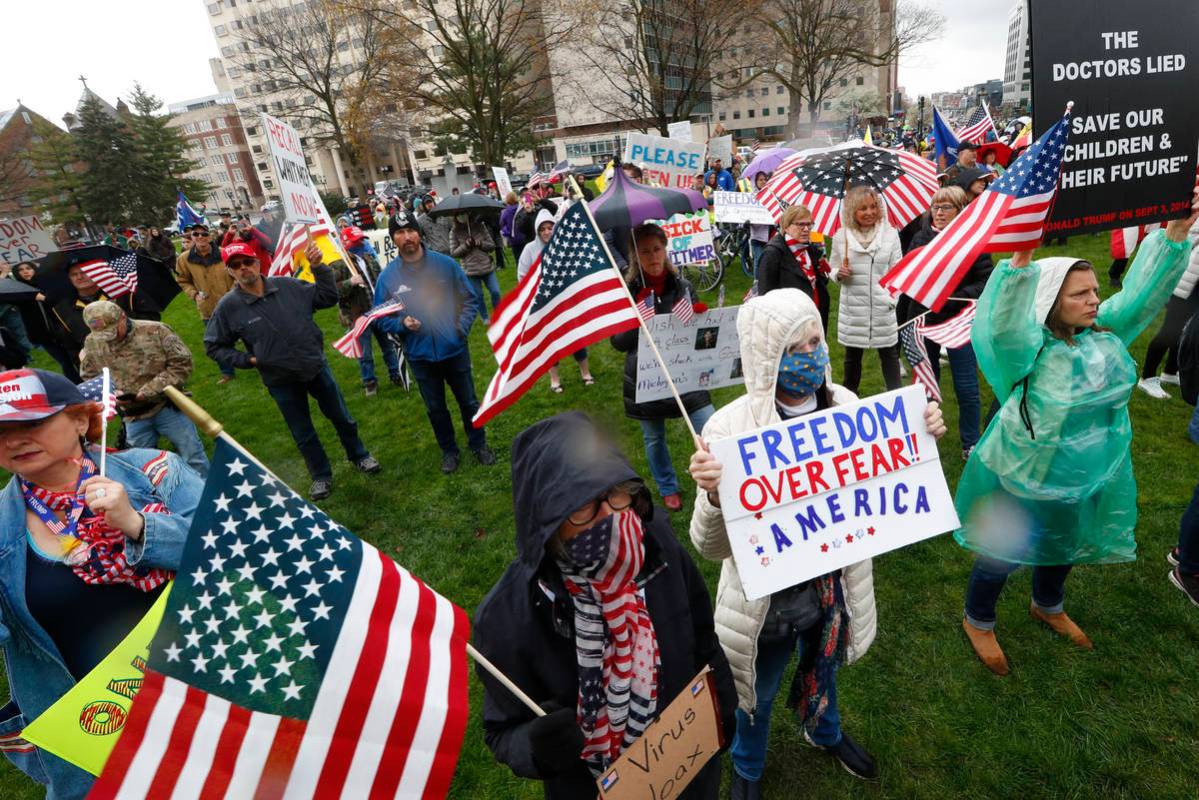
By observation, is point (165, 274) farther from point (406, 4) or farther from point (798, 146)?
point (406, 4)

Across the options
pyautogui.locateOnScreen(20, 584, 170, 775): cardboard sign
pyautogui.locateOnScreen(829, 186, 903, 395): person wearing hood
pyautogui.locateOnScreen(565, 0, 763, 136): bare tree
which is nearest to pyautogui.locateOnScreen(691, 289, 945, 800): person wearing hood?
pyautogui.locateOnScreen(20, 584, 170, 775): cardboard sign

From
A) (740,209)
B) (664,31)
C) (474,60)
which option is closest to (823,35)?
(664,31)

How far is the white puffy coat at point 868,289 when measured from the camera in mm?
5180

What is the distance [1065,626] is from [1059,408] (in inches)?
63.3

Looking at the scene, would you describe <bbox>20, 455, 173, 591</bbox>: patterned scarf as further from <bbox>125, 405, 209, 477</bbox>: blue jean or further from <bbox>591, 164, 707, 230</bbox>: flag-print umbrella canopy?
<bbox>591, 164, 707, 230</bbox>: flag-print umbrella canopy

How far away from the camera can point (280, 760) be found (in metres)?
1.46

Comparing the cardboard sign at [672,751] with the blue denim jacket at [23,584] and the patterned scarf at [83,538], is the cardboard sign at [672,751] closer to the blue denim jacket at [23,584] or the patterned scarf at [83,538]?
the blue denim jacket at [23,584]

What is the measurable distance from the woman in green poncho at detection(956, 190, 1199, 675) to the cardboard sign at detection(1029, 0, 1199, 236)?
24cm

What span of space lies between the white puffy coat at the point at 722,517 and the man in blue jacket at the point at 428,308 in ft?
12.3

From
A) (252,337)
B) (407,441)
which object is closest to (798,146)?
(407,441)

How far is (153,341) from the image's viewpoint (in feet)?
16.8

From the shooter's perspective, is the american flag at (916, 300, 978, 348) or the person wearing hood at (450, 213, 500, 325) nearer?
the american flag at (916, 300, 978, 348)

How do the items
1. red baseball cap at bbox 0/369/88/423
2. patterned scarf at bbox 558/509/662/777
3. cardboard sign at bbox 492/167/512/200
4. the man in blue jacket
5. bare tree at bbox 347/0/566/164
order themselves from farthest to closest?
1. bare tree at bbox 347/0/566/164
2. cardboard sign at bbox 492/167/512/200
3. the man in blue jacket
4. red baseball cap at bbox 0/369/88/423
5. patterned scarf at bbox 558/509/662/777

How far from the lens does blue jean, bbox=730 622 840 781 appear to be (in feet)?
8.34
